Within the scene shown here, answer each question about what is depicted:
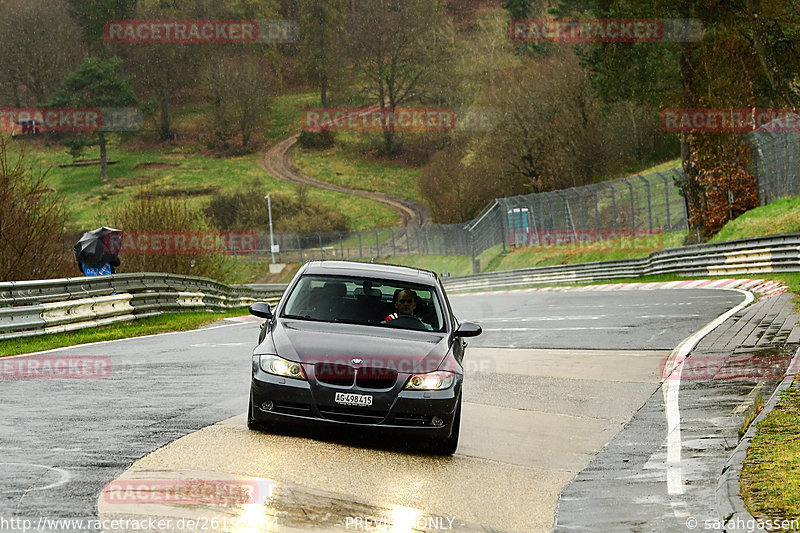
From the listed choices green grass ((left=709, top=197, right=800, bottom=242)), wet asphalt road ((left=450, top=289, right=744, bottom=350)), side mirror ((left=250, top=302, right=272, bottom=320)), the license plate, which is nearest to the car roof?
side mirror ((left=250, top=302, right=272, bottom=320))

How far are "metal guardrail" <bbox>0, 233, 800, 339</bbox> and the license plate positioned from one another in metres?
12.2

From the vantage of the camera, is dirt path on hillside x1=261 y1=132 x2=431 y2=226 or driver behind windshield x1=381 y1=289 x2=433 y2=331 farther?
dirt path on hillside x1=261 y1=132 x2=431 y2=226

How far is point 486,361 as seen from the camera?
16.9m

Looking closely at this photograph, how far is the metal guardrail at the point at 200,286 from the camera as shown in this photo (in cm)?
2028

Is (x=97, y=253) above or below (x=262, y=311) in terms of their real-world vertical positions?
below

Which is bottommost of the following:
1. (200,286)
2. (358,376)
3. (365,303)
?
(200,286)

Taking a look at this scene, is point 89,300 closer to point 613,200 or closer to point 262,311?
point 262,311

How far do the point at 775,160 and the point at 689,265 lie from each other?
4.71m

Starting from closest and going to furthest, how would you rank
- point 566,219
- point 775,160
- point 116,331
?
point 116,331
point 775,160
point 566,219

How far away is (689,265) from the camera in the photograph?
38125 mm

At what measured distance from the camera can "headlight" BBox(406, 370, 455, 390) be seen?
9.00 metres

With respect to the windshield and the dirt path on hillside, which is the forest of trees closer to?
Result: the dirt path on hillside

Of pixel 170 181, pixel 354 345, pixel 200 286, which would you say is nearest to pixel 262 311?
pixel 354 345

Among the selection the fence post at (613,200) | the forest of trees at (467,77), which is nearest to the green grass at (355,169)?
the forest of trees at (467,77)
